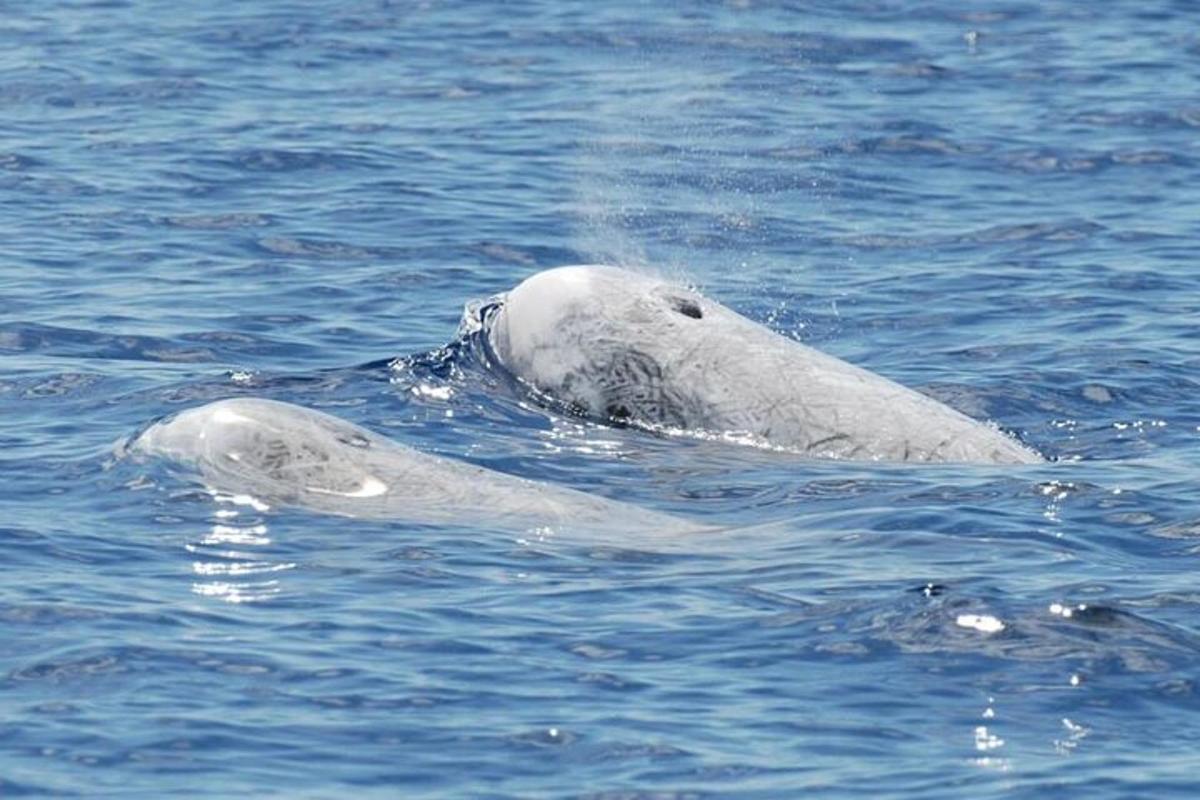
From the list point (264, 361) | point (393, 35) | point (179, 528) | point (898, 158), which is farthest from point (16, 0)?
point (179, 528)

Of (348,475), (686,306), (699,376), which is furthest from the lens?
(686,306)

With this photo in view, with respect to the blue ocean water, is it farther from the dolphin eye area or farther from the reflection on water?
the dolphin eye area

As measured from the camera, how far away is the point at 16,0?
32844 mm

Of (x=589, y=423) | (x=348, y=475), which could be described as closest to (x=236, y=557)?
(x=348, y=475)

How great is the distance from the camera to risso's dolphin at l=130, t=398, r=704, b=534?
14.5 metres

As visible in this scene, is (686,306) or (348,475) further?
(686,306)

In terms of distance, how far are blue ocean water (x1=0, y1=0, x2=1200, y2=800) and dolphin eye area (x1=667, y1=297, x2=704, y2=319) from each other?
41.7 inches

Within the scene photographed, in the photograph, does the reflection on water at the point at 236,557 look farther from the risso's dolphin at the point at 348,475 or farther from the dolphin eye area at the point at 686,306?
the dolphin eye area at the point at 686,306

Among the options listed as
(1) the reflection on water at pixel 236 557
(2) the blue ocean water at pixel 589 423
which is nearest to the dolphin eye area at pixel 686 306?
(2) the blue ocean water at pixel 589 423

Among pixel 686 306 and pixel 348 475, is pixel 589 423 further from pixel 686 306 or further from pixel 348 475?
pixel 348 475

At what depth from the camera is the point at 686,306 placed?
17.9 m

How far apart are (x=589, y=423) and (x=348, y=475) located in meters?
2.77

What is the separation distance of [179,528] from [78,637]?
202 cm

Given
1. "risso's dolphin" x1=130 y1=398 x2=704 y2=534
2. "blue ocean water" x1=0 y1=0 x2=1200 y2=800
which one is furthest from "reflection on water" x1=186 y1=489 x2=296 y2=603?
"risso's dolphin" x1=130 y1=398 x2=704 y2=534
